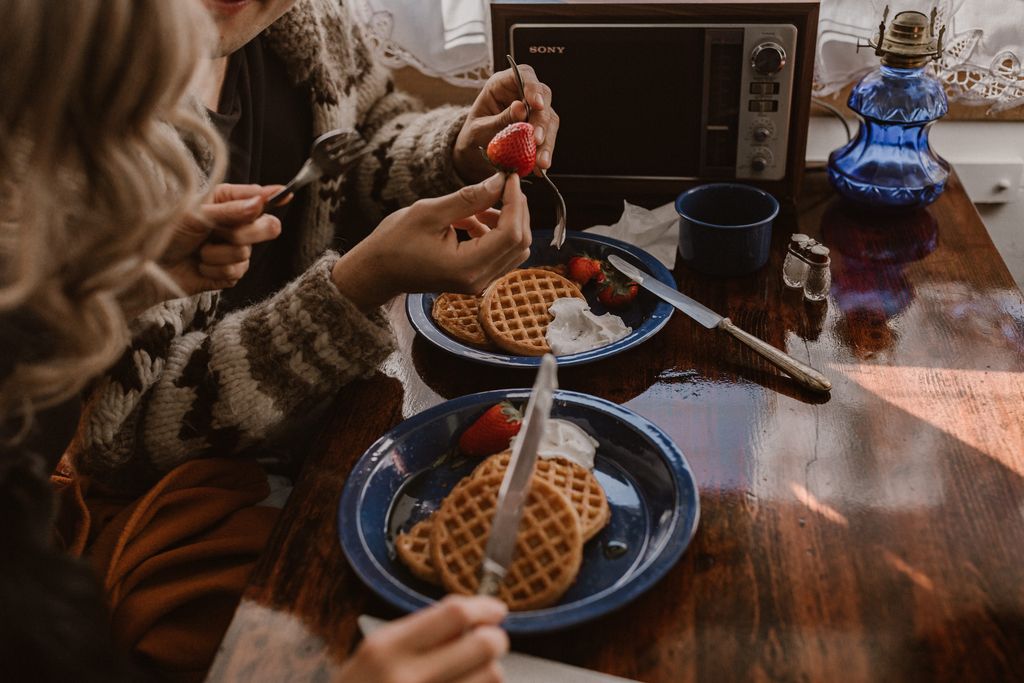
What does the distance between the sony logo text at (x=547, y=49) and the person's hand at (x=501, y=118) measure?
0.12 feet

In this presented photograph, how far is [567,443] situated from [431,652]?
369mm

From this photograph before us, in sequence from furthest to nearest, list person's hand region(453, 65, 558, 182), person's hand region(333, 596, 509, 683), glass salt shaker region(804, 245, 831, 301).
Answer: person's hand region(453, 65, 558, 182) → glass salt shaker region(804, 245, 831, 301) → person's hand region(333, 596, 509, 683)

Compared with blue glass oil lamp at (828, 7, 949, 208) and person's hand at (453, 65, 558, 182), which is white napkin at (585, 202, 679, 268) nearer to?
person's hand at (453, 65, 558, 182)

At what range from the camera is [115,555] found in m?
0.99

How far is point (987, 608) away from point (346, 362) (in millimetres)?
731

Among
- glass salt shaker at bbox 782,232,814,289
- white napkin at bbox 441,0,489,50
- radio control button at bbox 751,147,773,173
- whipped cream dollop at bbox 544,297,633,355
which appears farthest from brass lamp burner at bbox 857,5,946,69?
white napkin at bbox 441,0,489,50

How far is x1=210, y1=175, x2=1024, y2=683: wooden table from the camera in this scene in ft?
2.51

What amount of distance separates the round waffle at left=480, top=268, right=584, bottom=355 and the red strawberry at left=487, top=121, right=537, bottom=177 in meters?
0.17

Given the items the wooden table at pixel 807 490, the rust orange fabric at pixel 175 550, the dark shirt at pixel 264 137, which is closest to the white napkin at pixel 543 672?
the wooden table at pixel 807 490

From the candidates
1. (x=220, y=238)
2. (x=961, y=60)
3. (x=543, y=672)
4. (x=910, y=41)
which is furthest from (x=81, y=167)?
(x=961, y=60)

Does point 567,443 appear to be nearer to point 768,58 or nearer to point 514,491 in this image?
point 514,491

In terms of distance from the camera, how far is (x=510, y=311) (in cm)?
118

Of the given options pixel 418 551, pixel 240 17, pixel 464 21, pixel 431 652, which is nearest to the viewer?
pixel 431 652

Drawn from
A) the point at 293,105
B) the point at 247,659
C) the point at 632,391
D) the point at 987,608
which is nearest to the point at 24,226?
the point at 247,659
